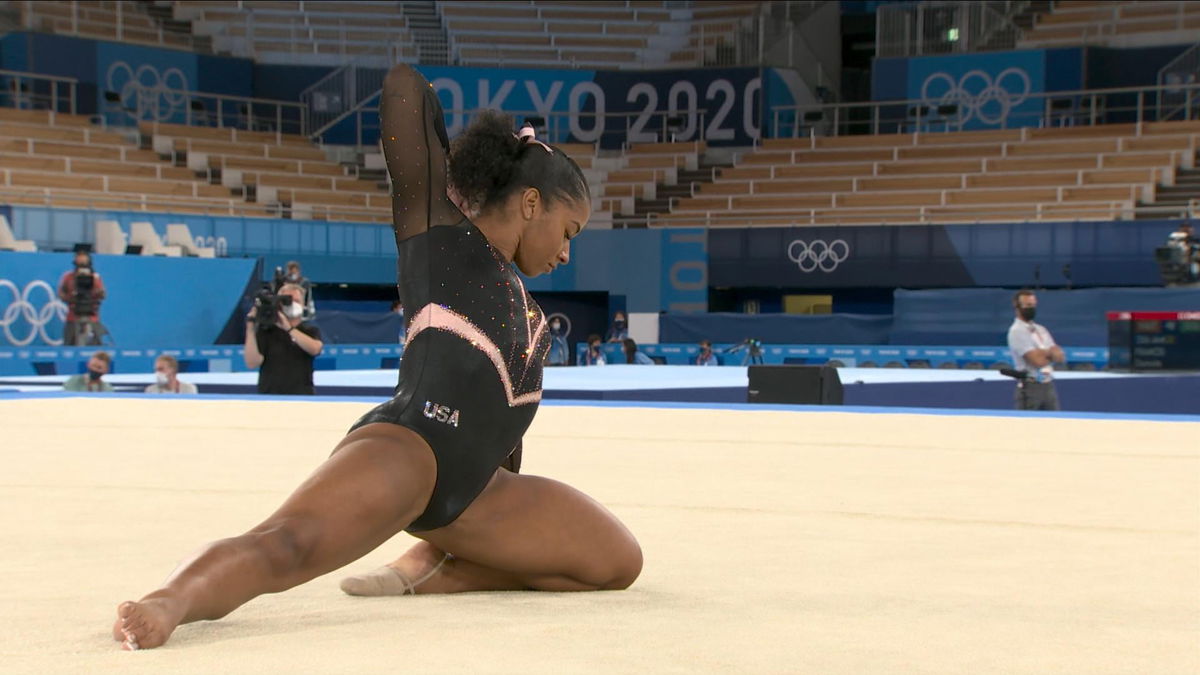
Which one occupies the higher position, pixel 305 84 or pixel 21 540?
pixel 305 84

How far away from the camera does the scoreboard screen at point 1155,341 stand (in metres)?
13.3

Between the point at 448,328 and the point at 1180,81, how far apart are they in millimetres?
25686

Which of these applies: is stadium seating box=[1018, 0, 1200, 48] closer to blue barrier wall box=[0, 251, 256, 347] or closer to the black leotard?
blue barrier wall box=[0, 251, 256, 347]

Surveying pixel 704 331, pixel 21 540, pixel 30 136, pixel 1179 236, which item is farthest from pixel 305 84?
pixel 21 540

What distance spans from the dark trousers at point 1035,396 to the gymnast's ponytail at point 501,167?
843 centimetres

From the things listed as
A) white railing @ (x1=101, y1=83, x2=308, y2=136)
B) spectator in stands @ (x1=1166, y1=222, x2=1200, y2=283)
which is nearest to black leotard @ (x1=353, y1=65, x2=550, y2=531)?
spectator in stands @ (x1=1166, y1=222, x2=1200, y2=283)

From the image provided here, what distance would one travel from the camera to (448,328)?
2586 millimetres

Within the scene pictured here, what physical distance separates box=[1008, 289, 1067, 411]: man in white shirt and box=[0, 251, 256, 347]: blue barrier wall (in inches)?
439

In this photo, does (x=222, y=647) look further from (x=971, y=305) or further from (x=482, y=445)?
(x=971, y=305)

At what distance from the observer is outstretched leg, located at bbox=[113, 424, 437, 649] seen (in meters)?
2.03

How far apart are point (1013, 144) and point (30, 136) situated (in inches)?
663

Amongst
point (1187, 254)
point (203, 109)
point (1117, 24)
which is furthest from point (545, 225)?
point (1117, 24)

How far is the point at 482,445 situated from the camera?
99.5 inches

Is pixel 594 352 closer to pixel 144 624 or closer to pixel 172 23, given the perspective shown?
pixel 172 23
